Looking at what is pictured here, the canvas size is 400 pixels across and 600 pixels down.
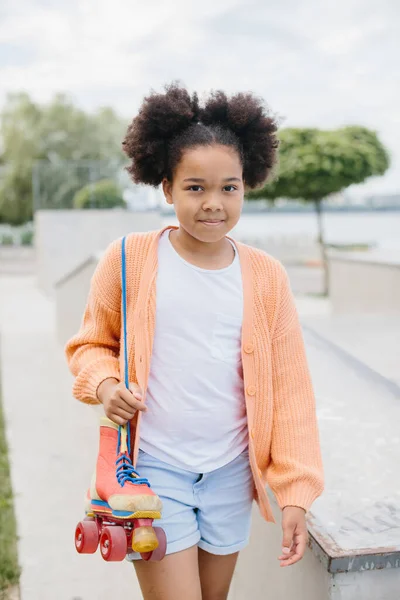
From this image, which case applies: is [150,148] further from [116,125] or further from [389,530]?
[116,125]

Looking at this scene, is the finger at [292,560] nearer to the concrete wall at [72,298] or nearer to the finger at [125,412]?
the finger at [125,412]

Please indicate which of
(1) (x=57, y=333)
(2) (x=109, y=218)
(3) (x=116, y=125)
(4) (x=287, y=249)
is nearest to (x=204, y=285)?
(1) (x=57, y=333)

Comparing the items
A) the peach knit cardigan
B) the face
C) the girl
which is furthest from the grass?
the face

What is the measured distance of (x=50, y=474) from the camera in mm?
4332

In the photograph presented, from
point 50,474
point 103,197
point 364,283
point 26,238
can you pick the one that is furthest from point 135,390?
point 26,238

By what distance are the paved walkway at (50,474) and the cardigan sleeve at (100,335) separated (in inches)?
60.5

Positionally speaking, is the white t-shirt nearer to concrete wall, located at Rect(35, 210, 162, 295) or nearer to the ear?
the ear

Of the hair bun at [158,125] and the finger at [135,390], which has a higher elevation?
the hair bun at [158,125]

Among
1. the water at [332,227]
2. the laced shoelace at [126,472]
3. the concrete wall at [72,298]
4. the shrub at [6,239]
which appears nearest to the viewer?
the laced shoelace at [126,472]

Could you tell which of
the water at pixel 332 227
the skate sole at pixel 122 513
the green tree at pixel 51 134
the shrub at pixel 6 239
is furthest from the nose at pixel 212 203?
the shrub at pixel 6 239

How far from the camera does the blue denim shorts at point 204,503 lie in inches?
65.3

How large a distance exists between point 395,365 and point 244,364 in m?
2.63

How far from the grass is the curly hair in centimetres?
205

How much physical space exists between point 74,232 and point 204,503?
636 inches
